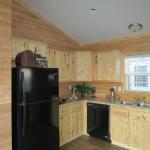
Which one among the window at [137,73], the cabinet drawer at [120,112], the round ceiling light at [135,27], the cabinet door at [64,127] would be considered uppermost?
the round ceiling light at [135,27]

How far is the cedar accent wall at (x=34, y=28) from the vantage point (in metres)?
3.61

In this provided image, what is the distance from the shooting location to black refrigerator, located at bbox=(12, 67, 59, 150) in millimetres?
2684

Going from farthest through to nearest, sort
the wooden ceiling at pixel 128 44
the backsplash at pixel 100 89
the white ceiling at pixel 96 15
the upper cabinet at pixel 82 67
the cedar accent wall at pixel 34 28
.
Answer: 1. the upper cabinet at pixel 82 67
2. the backsplash at pixel 100 89
3. the wooden ceiling at pixel 128 44
4. the cedar accent wall at pixel 34 28
5. the white ceiling at pixel 96 15

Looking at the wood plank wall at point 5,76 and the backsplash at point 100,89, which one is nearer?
the wood plank wall at point 5,76

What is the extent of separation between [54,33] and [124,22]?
1.80m

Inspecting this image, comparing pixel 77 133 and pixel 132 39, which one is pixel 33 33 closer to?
pixel 132 39

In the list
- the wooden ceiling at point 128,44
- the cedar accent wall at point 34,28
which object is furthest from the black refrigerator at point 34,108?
the wooden ceiling at point 128,44

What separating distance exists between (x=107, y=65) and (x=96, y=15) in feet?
4.42

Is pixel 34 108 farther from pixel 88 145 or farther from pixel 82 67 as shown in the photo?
pixel 82 67

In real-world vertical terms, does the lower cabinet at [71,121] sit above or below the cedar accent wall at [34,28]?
below

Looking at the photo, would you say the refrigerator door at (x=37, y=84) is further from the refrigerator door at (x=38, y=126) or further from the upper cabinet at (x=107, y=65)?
the upper cabinet at (x=107, y=65)

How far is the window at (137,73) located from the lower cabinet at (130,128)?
768mm

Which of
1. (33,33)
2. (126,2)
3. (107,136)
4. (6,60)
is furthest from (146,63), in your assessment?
(6,60)

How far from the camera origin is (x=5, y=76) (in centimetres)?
255
